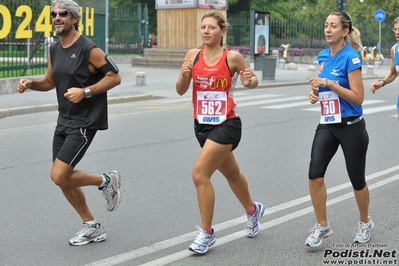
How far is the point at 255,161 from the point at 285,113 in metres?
6.24

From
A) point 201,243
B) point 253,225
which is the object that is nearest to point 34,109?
point 253,225

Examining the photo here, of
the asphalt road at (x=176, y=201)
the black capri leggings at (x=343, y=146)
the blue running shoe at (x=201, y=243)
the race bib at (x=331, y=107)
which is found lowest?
the asphalt road at (x=176, y=201)

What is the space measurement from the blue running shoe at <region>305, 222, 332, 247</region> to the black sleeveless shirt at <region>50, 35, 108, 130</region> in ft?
5.74

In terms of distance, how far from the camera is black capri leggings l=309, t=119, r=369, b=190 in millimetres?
5594

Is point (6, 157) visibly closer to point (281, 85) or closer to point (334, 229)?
point (334, 229)

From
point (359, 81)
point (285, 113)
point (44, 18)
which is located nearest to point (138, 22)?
point (44, 18)

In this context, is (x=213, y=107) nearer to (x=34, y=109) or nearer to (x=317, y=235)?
(x=317, y=235)

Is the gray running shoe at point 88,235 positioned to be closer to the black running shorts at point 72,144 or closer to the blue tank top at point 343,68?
the black running shorts at point 72,144

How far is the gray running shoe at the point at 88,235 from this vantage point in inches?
226

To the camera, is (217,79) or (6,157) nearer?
(217,79)

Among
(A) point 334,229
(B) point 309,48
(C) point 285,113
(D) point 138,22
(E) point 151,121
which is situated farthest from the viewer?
(B) point 309,48

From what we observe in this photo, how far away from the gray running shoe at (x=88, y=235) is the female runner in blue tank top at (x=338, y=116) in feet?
5.15

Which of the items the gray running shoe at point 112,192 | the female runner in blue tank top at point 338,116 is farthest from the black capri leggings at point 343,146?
the gray running shoe at point 112,192

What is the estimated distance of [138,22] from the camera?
3722cm
